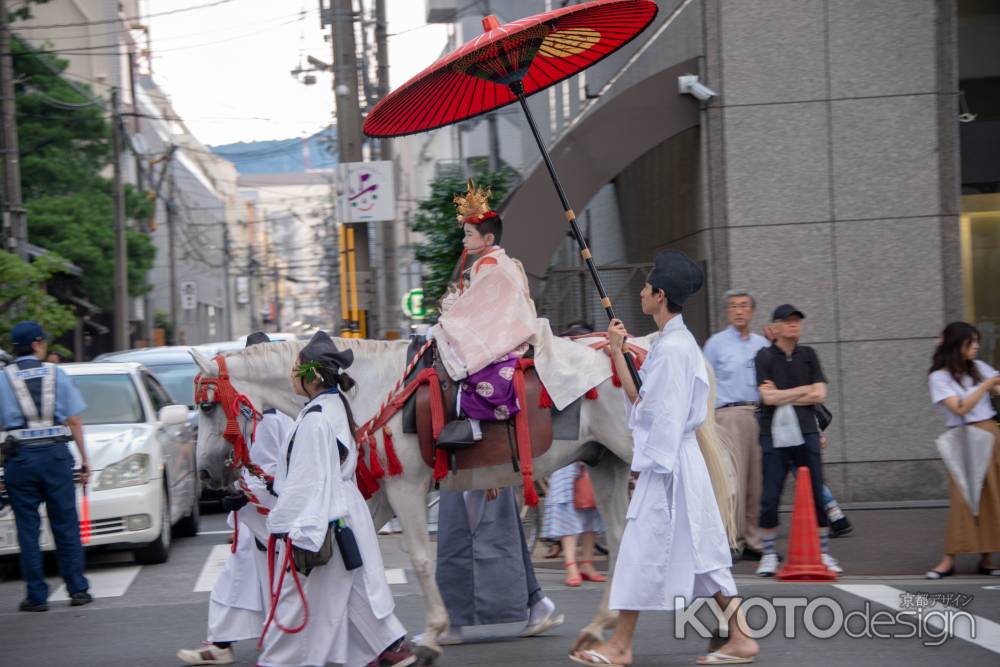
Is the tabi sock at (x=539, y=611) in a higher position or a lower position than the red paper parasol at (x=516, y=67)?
lower

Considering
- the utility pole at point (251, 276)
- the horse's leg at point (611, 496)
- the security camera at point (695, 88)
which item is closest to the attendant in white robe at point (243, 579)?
the horse's leg at point (611, 496)

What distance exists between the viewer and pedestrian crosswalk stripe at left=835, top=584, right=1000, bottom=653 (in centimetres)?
640

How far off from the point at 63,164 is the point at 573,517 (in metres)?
23.1

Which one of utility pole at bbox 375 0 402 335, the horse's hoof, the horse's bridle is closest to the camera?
the horse's hoof

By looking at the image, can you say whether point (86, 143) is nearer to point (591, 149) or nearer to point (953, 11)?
point (591, 149)

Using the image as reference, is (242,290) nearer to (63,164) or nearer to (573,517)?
(63,164)

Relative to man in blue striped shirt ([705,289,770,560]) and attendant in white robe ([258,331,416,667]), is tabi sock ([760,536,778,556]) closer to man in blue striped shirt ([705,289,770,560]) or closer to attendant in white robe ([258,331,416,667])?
man in blue striped shirt ([705,289,770,560])

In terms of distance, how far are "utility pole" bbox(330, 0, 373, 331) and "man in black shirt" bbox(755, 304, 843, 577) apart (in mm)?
6696

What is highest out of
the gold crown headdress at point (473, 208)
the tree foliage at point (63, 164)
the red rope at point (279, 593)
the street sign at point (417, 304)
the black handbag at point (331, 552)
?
the tree foliage at point (63, 164)

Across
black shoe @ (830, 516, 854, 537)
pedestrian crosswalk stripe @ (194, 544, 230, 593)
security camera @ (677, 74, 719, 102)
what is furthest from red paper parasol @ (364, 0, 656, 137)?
black shoe @ (830, 516, 854, 537)

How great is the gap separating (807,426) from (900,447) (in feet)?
11.3

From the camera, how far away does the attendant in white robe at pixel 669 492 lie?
18.8ft

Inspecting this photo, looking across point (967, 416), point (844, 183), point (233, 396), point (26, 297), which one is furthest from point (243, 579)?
point (26, 297)

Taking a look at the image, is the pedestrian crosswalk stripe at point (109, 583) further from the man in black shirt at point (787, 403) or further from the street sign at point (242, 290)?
the street sign at point (242, 290)
